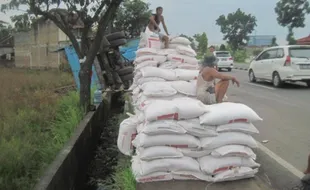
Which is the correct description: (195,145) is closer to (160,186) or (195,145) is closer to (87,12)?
(160,186)

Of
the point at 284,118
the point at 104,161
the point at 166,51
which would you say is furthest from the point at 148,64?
the point at 284,118

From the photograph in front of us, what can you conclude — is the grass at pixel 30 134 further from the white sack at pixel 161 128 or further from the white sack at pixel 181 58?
the white sack at pixel 181 58

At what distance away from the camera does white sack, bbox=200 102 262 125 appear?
4.30 meters

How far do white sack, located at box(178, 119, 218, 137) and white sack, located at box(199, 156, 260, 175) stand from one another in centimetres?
26

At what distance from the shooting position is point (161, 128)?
4.25 m

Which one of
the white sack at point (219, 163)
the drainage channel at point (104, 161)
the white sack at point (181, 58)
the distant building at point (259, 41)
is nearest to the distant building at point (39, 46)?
the drainage channel at point (104, 161)

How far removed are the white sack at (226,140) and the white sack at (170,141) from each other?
0.10 metres

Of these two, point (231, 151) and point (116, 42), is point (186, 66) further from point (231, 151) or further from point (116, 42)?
point (116, 42)

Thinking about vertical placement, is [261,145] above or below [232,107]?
below

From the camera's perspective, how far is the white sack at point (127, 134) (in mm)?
4980

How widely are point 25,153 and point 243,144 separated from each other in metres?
2.79

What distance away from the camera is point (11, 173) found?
15.1 ft

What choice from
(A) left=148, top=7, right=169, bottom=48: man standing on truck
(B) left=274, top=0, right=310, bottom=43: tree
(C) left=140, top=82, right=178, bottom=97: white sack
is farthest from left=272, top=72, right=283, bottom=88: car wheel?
(B) left=274, top=0, right=310, bottom=43: tree

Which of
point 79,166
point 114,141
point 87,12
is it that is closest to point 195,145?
point 79,166
